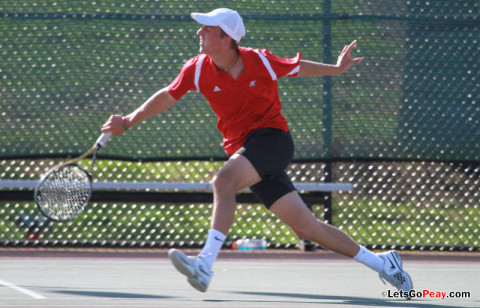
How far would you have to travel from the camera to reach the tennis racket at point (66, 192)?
171 inches

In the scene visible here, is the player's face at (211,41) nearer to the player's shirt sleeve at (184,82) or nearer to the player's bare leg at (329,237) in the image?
the player's shirt sleeve at (184,82)

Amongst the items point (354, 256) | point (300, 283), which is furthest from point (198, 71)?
point (300, 283)

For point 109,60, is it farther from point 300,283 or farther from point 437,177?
point 437,177

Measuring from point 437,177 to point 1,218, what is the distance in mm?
3599

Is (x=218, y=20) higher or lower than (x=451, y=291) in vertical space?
higher

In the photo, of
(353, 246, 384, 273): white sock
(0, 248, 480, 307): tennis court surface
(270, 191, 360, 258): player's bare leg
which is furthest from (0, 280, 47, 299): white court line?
(353, 246, 384, 273): white sock

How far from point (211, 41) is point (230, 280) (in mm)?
1800

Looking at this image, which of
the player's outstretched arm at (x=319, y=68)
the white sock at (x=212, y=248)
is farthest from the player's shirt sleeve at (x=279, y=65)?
the white sock at (x=212, y=248)

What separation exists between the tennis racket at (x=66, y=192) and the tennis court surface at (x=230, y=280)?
48 cm

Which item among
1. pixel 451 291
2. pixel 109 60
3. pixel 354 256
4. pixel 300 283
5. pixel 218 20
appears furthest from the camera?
pixel 109 60

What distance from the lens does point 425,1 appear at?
6555mm

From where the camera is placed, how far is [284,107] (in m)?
6.49

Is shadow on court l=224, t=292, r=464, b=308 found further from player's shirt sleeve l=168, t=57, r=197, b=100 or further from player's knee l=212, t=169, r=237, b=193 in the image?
player's shirt sleeve l=168, t=57, r=197, b=100

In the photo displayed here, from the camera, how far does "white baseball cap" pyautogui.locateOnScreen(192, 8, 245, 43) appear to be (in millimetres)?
4090
